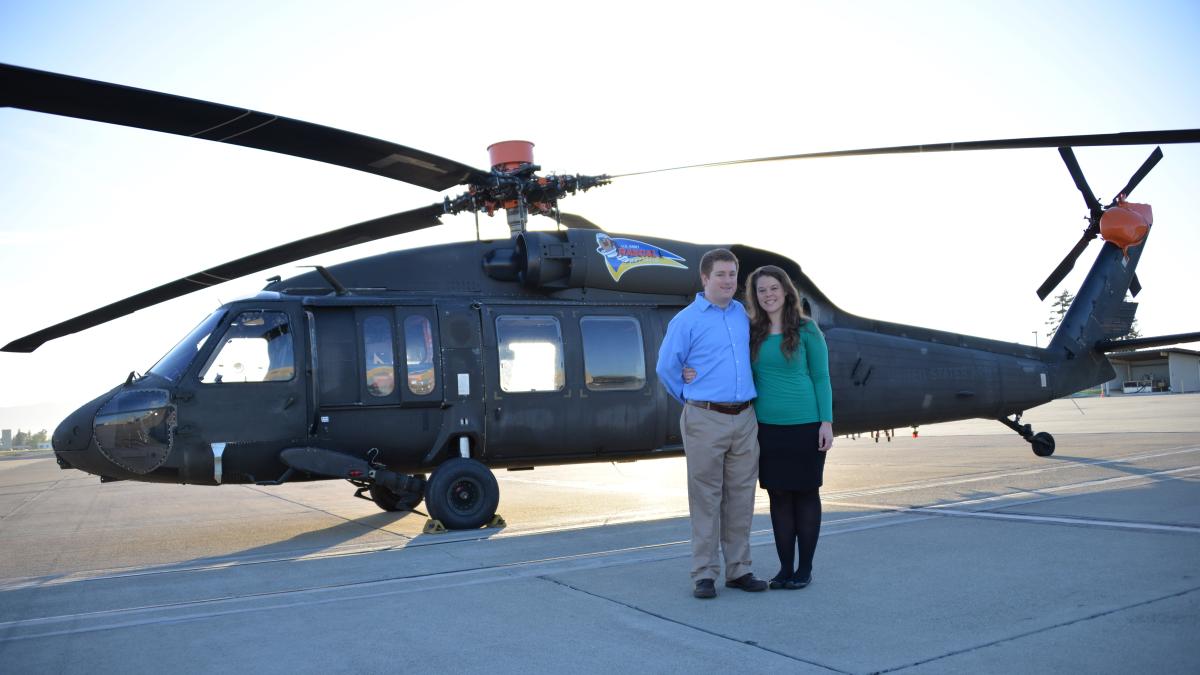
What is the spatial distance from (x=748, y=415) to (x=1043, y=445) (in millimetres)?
9795

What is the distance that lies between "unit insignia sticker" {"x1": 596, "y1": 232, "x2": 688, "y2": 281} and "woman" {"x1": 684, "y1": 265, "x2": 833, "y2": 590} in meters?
4.29

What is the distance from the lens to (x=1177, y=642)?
3242 millimetres

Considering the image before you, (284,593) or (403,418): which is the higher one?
(403,418)

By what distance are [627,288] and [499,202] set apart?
1.60 metres

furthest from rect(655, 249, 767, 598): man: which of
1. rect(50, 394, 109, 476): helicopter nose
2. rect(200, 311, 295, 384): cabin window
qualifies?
rect(50, 394, 109, 476): helicopter nose

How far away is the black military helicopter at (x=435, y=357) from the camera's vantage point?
24.7 ft

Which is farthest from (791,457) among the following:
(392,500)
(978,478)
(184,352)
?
(392,500)

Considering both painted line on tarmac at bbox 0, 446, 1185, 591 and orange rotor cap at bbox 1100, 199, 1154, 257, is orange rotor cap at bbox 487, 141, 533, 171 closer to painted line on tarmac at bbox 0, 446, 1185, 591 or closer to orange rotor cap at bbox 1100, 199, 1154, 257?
painted line on tarmac at bbox 0, 446, 1185, 591

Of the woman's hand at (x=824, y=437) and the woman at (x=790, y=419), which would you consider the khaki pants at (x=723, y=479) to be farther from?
the woman's hand at (x=824, y=437)

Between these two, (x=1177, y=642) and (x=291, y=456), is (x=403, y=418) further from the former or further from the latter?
(x=1177, y=642)

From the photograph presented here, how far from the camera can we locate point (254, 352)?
26.1ft

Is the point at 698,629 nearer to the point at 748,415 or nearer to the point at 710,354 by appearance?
the point at 748,415

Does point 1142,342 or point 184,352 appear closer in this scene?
point 184,352

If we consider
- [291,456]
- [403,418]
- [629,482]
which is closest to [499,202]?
[403,418]
